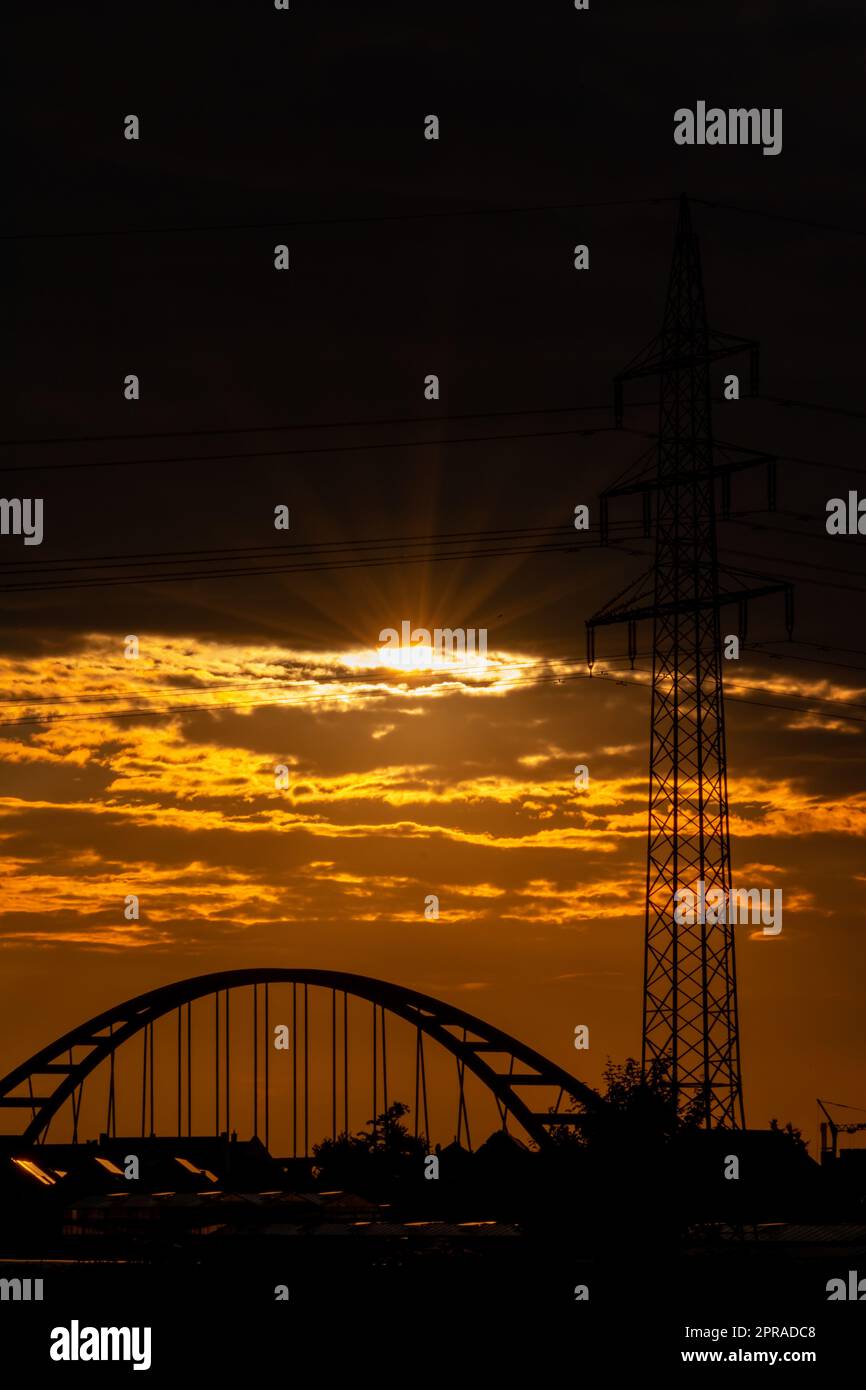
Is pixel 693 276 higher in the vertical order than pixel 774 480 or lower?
higher

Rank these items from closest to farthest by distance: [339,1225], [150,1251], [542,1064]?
[150,1251]
[339,1225]
[542,1064]

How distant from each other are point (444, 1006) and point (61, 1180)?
24.0 metres

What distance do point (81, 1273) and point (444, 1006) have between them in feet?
92.9

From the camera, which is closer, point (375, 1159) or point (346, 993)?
point (346, 993)

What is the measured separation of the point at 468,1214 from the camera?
10012 centimetres

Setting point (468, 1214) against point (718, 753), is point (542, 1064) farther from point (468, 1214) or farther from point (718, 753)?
point (718, 753)
